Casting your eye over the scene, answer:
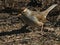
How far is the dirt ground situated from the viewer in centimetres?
772

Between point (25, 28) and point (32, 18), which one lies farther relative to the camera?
point (25, 28)

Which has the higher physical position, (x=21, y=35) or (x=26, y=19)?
(x=26, y=19)

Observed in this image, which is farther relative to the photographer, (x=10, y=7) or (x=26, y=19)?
(x=10, y=7)

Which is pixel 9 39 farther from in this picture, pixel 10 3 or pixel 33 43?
pixel 10 3

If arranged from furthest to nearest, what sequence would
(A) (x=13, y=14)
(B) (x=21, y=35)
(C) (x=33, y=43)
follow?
(A) (x=13, y=14) → (B) (x=21, y=35) → (C) (x=33, y=43)

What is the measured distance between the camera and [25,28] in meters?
8.54

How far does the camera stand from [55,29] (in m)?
8.45

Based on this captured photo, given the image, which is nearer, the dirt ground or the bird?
the dirt ground

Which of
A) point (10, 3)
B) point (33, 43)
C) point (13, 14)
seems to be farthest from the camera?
point (10, 3)

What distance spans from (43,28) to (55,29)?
1.25ft

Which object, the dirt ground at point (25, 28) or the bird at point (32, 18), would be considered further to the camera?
the bird at point (32, 18)

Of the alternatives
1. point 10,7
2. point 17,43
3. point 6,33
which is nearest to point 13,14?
point 10,7

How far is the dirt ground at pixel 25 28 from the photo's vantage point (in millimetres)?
7718

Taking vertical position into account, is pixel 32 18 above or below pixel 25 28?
above
